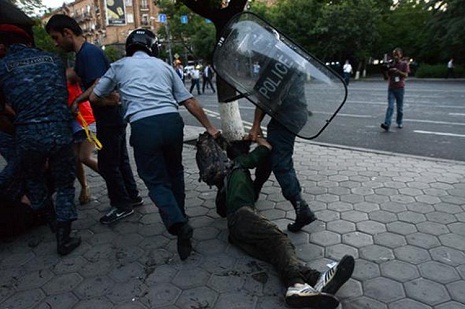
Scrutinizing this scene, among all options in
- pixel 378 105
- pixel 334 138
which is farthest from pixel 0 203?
pixel 378 105

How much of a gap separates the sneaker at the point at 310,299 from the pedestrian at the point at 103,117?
2102 millimetres

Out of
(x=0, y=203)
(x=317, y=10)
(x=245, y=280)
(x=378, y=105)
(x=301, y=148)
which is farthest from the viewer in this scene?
(x=317, y=10)

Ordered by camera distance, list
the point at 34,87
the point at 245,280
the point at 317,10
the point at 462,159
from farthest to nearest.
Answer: the point at 317,10, the point at 462,159, the point at 34,87, the point at 245,280

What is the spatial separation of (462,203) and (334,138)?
3.85 meters

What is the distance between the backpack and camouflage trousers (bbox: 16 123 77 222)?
3.64 ft

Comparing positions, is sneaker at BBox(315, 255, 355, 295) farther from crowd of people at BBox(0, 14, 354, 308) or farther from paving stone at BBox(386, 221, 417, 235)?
paving stone at BBox(386, 221, 417, 235)

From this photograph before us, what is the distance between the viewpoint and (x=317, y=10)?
96.5 ft

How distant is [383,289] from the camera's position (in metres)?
2.37

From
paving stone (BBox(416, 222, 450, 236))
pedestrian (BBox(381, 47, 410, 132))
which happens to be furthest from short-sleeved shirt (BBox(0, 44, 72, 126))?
pedestrian (BBox(381, 47, 410, 132))

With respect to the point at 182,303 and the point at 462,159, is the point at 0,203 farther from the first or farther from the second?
the point at 462,159

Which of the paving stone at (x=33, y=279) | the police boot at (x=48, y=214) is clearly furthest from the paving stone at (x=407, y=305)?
the police boot at (x=48, y=214)

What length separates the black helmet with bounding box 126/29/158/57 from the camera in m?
2.80

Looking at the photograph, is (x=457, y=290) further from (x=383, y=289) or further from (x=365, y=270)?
(x=365, y=270)

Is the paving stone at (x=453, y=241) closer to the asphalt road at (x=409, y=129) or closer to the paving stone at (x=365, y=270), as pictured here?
the paving stone at (x=365, y=270)
